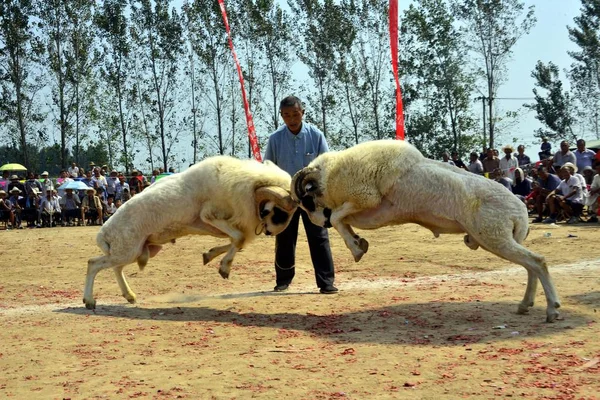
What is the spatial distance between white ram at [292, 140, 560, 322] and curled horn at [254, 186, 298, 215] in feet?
0.82

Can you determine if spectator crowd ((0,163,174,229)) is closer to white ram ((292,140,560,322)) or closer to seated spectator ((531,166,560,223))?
seated spectator ((531,166,560,223))

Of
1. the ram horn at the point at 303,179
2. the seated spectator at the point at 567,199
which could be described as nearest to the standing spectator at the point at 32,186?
the seated spectator at the point at 567,199

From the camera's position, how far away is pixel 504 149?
21.7m

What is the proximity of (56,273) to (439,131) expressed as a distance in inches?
1169

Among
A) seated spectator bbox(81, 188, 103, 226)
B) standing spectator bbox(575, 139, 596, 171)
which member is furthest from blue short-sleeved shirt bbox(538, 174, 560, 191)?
seated spectator bbox(81, 188, 103, 226)

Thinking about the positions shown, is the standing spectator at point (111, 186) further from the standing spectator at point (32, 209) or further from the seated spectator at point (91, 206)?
the standing spectator at point (32, 209)

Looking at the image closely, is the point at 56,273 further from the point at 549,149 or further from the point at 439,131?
the point at 439,131

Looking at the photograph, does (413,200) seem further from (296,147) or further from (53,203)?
(53,203)

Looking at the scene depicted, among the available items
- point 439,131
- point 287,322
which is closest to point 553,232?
point 287,322

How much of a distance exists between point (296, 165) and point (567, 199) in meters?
10.0

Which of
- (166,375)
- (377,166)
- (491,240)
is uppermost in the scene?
(377,166)

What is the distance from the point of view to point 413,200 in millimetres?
7488

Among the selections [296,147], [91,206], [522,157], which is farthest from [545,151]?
[296,147]

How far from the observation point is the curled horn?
841 cm
